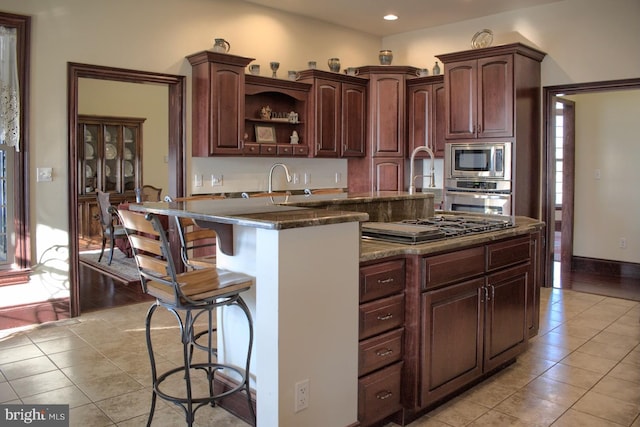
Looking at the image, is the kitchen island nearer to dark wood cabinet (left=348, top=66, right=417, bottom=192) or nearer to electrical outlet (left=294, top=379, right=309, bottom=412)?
electrical outlet (left=294, top=379, right=309, bottom=412)

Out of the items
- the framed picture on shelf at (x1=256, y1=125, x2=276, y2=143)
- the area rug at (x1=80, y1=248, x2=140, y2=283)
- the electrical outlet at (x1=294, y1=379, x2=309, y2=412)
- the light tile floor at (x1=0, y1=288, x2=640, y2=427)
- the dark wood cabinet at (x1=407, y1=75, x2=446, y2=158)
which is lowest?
the light tile floor at (x1=0, y1=288, x2=640, y2=427)

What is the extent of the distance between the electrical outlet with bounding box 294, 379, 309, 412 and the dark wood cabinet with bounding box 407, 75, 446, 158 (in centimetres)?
441

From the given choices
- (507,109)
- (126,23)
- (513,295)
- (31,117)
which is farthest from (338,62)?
(513,295)

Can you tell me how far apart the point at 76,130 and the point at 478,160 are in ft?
12.2

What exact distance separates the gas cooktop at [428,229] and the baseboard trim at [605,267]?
3.37 meters

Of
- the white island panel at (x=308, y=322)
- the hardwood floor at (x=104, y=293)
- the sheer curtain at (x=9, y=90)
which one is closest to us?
the white island panel at (x=308, y=322)

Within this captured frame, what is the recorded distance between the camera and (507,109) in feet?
17.2

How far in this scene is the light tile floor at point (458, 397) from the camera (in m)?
2.69

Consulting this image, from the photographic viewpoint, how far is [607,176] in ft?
20.7

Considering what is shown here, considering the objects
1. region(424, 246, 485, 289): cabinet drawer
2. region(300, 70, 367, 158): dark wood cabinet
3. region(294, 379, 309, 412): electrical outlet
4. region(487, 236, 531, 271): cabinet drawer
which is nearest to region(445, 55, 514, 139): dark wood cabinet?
region(300, 70, 367, 158): dark wood cabinet

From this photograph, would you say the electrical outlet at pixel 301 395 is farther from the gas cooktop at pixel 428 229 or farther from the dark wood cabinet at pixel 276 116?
the dark wood cabinet at pixel 276 116

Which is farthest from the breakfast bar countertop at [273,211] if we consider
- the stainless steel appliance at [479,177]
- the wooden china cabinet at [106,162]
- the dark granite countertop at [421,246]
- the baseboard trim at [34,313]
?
the wooden china cabinet at [106,162]

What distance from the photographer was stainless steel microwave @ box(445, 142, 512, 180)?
5287 millimetres

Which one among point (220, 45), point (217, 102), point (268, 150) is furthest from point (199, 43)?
point (268, 150)
